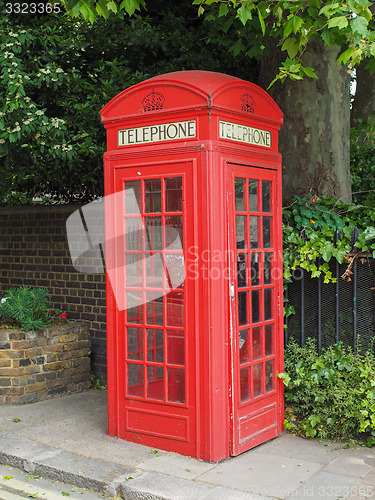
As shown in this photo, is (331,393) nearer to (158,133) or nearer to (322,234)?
(322,234)

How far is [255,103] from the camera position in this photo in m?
5.11

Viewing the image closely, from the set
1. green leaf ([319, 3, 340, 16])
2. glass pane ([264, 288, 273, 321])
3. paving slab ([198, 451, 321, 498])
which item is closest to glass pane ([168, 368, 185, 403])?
paving slab ([198, 451, 321, 498])

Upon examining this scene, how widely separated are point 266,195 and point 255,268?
0.65 meters

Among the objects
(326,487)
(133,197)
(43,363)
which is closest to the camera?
(326,487)

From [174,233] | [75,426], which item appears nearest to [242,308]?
[174,233]

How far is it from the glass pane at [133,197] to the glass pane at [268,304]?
134 centimetres

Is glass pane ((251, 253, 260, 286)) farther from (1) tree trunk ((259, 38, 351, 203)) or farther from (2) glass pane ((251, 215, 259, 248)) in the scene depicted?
(1) tree trunk ((259, 38, 351, 203))

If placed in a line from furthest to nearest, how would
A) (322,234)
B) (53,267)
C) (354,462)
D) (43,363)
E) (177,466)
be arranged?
(53,267)
(43,363)
(322,234)
(354,462)
(177,466)

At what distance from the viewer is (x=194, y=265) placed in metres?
4.75

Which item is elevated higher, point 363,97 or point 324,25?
point 363,97

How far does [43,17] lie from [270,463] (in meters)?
6.35

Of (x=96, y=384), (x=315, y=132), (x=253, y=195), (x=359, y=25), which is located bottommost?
(x=96, y=384)

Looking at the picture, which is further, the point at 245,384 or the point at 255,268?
the point at 255,268

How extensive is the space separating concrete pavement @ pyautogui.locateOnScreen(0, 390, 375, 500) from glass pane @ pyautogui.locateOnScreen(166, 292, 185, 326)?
3.56ft
